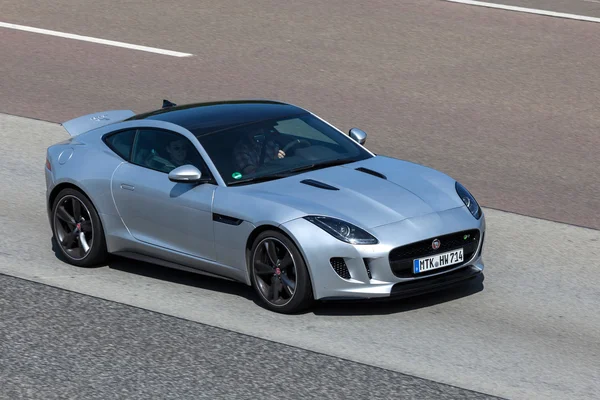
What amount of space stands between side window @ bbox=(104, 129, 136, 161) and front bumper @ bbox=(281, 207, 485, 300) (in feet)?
6.71

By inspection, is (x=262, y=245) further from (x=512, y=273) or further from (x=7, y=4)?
(x=7, y=4)

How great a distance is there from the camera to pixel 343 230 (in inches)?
317

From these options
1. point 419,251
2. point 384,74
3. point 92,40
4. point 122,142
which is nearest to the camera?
point 419,251

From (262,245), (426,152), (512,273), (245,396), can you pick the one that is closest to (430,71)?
(426,152)

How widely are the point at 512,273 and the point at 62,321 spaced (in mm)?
3515

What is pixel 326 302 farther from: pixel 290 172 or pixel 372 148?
pixel 372 148

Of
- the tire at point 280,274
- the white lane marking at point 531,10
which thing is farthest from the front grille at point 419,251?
the white lane marking at point 531,10

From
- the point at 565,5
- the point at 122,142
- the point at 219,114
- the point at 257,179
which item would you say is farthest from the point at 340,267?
the point at 565,5

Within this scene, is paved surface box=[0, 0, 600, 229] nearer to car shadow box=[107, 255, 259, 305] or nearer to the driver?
the driver

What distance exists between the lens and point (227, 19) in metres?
17.8

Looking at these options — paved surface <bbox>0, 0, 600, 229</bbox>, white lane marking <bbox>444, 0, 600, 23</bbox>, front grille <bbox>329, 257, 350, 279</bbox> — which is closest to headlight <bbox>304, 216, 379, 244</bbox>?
front grille <bbox>329, 257, 350, 279</bbox>

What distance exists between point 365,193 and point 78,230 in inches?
103

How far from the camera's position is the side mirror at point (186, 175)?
870cm

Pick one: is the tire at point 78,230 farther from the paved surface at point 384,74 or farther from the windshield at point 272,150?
the paved surface at point 384,74
